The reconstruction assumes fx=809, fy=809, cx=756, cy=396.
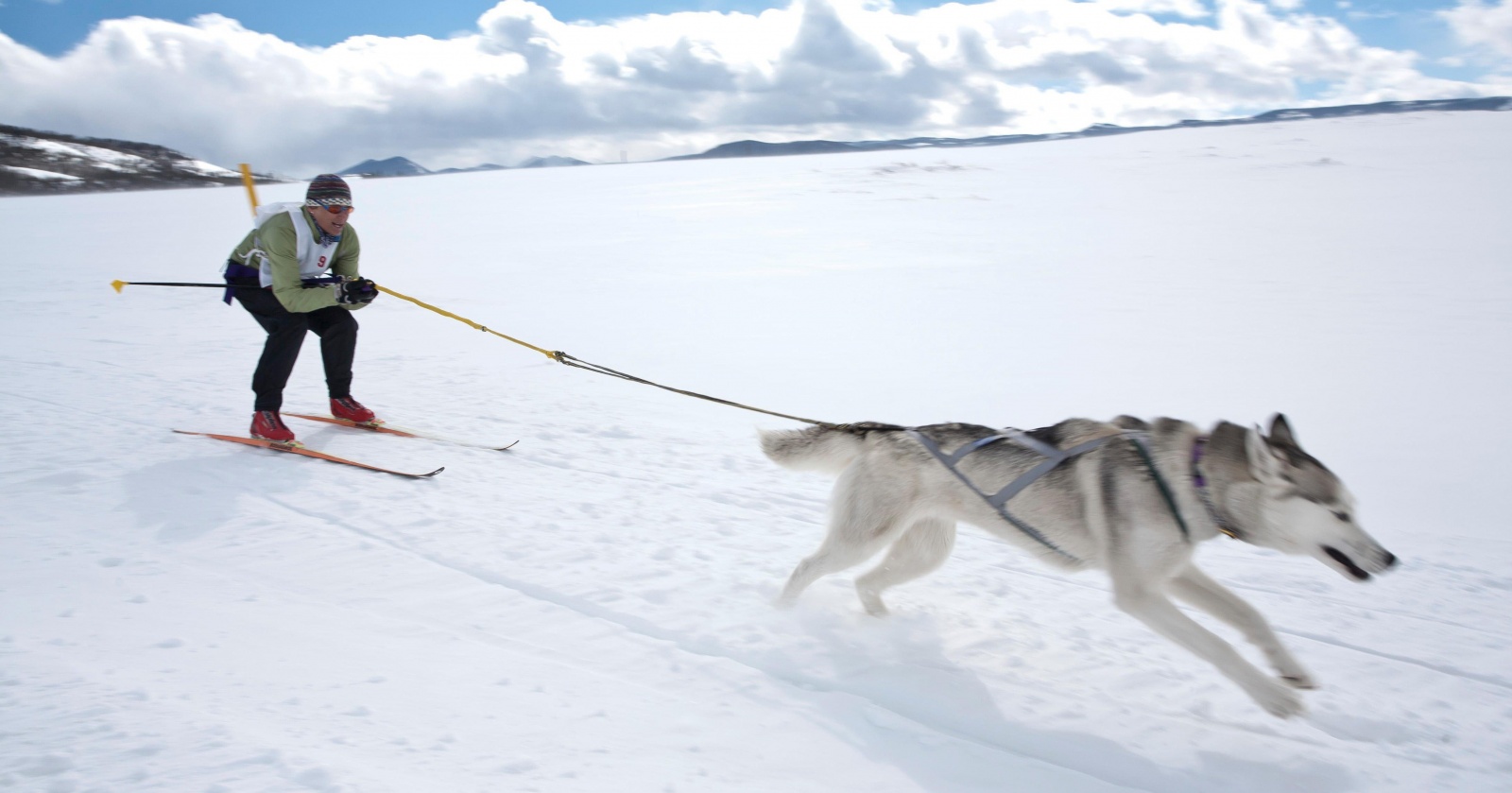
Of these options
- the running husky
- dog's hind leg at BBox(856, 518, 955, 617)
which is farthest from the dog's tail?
dog's hind leg at BBox(856, 518, 955, 617)

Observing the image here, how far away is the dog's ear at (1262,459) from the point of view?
8.85ft

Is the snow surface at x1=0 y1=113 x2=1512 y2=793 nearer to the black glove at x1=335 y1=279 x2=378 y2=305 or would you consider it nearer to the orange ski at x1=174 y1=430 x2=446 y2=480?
the orange ski at x1=174 y1=430 x2=446 y2=480

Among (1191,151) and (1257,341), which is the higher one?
(1191,151)

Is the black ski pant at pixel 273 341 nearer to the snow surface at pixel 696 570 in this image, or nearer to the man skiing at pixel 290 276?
the man skiing at pixel 290 276

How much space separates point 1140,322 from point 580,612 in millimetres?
9084

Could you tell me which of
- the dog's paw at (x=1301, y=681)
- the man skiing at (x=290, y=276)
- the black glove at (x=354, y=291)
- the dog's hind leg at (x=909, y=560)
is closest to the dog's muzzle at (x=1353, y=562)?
the dog's paw at (x=1301, y=681)

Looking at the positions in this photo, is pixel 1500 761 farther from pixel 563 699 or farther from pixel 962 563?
pixel 563 699

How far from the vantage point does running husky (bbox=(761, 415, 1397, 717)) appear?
2.72 m

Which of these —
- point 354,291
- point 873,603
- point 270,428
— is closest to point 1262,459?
point 873,603

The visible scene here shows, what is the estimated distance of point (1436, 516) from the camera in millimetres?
4777

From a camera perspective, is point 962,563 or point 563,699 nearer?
point 563,699

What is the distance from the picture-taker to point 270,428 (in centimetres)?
575

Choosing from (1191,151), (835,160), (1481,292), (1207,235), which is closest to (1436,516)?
(1481,292)

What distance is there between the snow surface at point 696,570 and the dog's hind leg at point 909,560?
165 mm
